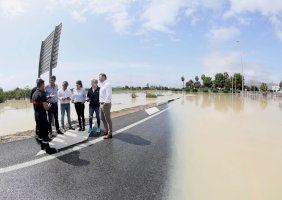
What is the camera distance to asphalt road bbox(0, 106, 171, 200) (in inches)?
202

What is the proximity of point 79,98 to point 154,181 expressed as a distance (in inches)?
251

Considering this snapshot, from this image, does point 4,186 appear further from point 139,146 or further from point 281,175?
point 281,175

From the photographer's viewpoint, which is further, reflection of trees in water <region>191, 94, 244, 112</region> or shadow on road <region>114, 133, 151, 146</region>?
reflection of trees in water <region>191, 94, 244, 112</region>

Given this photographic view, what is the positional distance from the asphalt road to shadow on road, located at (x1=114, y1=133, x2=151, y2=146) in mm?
296

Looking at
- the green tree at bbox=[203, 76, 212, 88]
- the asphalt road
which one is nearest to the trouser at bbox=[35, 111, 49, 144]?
the asphalt road

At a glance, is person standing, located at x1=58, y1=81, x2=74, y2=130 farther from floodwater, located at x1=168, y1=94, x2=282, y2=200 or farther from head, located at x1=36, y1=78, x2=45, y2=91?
floodwater, located at x1=168, y1=94, x2=282, y2=200

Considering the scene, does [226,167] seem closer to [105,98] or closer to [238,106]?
[105,98]

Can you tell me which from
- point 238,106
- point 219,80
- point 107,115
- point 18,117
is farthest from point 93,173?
point 219,80

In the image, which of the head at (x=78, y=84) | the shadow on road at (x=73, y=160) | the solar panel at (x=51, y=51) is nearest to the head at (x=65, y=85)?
the head at (x=78, y=84)

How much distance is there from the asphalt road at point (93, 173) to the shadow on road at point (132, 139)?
30cm

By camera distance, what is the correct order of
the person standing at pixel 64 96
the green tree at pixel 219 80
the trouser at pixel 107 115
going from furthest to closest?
the green tree at pixel 219 80 → the person standing at pixel 64 96 → the trouser at pixel 107 115

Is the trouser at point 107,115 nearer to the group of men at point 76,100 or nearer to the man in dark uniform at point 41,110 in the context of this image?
the group of men at point 76,100

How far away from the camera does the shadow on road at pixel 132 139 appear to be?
372 inches

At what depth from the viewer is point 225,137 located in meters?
11.3
